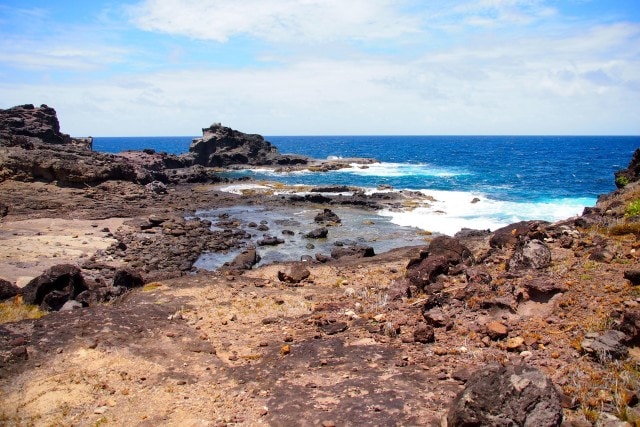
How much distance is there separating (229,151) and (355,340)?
267 feet

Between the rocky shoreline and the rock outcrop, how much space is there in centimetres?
6743

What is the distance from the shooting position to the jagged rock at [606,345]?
308 inches

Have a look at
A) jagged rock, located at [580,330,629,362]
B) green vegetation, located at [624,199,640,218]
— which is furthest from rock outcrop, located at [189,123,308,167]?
jagged rock, located at [580,330,629,362]

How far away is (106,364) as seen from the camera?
9.90m

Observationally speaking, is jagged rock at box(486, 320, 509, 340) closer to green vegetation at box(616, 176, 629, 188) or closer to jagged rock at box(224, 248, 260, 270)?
jagged rock at box(224, 248, 260, 270)

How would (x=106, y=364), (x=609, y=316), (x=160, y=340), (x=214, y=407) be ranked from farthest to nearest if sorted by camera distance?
(x=160, y=340) → (x=106, y=364) → (x=609, y=316) → (x=214, y=407)

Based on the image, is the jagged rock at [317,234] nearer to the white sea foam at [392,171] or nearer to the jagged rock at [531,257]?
the jagged rock at [531,257]

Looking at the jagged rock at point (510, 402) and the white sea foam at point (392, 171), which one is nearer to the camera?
the jagged rock at point (510, 402)

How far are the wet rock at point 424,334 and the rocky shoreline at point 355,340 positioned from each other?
2 cm

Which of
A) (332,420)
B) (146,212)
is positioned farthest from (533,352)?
(146,212)

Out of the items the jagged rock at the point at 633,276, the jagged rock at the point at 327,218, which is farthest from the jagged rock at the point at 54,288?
the jagged rock at the point at 327,218

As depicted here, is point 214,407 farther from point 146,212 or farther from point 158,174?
point 158,174

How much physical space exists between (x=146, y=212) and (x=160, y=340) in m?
27.9

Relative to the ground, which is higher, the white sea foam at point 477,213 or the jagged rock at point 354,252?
the white sea foam at point 477,213
